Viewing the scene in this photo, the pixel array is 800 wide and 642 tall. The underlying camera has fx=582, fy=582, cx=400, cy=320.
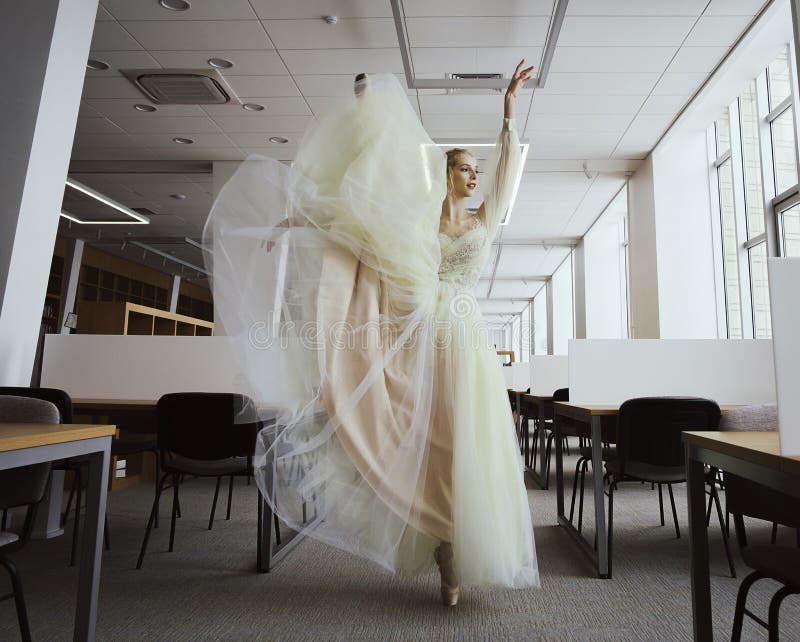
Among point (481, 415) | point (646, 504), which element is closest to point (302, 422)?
point (481, 415)

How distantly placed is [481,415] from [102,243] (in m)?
10.3

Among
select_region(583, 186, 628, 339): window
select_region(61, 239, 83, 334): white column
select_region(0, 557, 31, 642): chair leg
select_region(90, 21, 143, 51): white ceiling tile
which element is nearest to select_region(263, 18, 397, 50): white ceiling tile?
select_region(90, 21, 143, 51): white ceiling tile

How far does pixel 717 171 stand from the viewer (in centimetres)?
614

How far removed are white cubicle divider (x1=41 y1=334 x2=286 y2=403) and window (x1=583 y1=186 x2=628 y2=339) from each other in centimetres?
692

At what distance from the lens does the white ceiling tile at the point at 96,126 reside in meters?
5.77

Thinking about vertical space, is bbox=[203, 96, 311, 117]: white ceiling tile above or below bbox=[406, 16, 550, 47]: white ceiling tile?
below

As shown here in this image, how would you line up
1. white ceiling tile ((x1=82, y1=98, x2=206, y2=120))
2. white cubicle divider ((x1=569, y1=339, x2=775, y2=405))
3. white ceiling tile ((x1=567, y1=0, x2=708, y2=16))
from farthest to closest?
white ceiling tile ((x1=82, y1=98, x2=206, y2=120)), white ceiling tile ((x1=567, y1=0, x2=708, y2=16)), white cubicle divider ((x1=569, y1=339, x2=775, y2=405))

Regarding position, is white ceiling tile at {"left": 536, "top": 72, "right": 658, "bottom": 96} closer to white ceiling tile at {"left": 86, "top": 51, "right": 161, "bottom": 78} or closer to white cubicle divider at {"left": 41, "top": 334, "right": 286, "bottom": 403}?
white ceiling tile at {"left": 86, "top": 51, "right": 161, "bottom": 78}

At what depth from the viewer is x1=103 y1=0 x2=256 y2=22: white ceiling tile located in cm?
401

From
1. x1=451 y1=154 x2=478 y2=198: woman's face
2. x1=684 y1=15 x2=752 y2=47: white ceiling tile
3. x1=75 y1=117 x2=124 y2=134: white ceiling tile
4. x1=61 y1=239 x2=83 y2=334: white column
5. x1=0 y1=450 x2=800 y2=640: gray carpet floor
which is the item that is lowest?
x1=0 y1=450 x2=800 y2=640: gray carpet floor

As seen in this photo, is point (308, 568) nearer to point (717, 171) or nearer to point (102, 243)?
point (717, 171)

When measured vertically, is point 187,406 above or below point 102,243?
below

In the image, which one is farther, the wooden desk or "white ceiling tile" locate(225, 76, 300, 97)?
"white ceiling tile" locate(225, 76, 300, 97)

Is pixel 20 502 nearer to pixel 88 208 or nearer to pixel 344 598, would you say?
pixel 344 598
